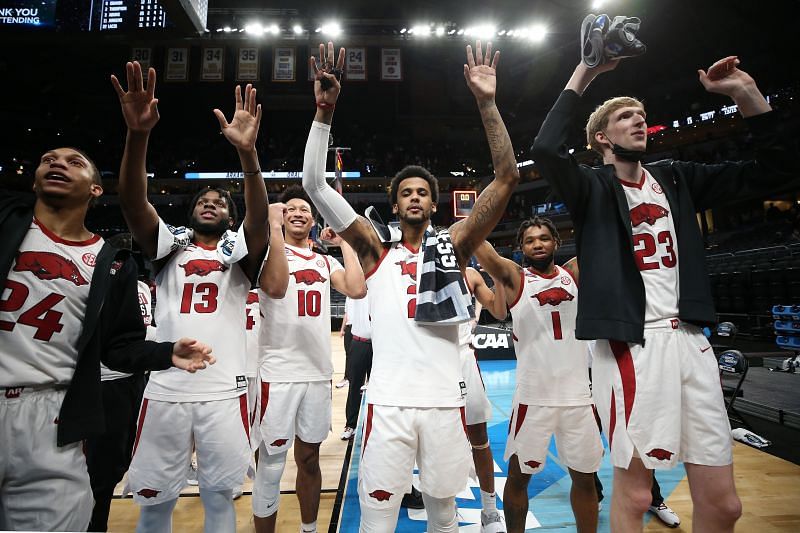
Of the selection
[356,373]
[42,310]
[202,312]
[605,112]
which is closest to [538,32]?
[356,373]

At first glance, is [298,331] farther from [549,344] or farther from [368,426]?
A: [549,344]

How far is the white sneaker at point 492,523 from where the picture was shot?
3.09 m

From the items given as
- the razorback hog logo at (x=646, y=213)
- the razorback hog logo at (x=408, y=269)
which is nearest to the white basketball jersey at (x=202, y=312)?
the razorback hog logo at (x=408, y=269)

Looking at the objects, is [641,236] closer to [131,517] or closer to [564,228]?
[131,517]

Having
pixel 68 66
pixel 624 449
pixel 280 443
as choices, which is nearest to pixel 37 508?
pixel 280 443

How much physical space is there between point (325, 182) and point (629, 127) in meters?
1.58

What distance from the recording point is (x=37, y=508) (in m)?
1.72

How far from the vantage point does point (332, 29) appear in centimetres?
1639

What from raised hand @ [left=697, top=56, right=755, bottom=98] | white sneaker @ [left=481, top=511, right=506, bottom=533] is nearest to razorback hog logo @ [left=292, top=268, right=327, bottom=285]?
white sneaker @ [left=481, top=511, right=506, bottom=533]

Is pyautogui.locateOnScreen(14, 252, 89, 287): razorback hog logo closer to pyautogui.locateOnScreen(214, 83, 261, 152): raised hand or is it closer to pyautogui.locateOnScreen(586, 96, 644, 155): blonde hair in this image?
pyautogui.locateOnScreen(214, 83, 261, 152): raised hand

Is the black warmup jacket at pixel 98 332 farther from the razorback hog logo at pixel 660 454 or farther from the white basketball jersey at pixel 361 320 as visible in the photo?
the white basketball jersey at pixel 361 320

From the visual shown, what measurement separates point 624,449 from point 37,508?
243 cm

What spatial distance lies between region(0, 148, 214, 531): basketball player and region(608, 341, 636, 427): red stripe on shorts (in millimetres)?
1849

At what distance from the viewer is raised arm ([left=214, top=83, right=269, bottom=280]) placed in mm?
2428
